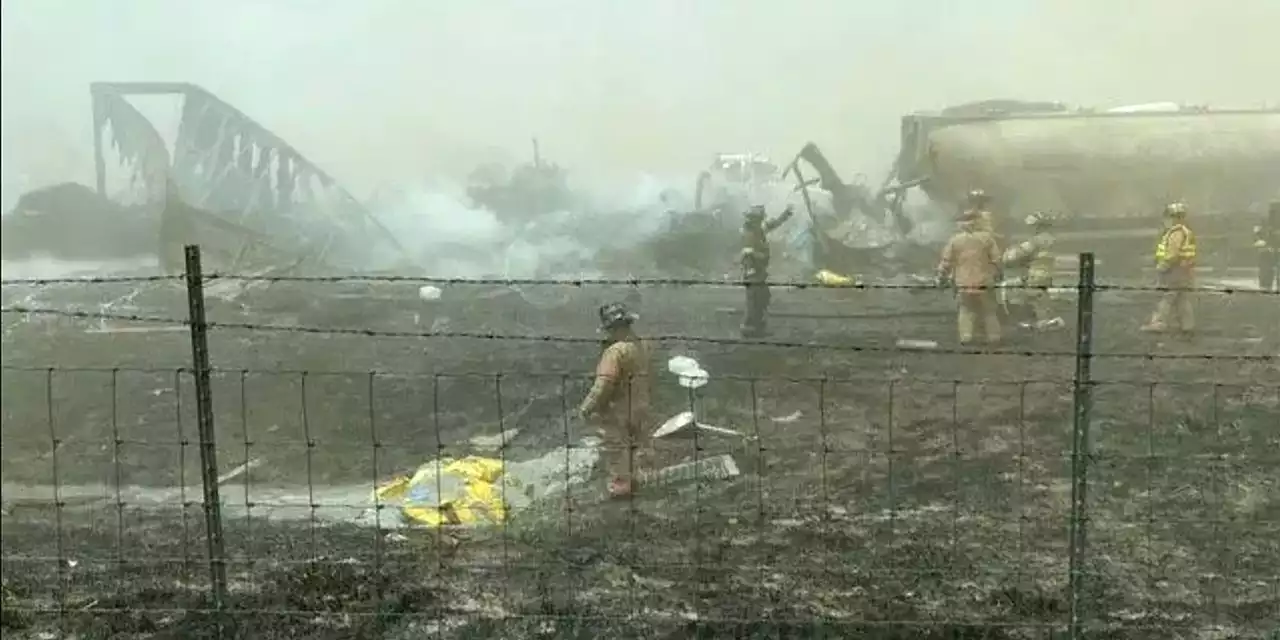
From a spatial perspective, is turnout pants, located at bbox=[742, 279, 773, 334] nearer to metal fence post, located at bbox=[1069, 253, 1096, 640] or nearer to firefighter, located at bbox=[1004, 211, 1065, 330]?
firefighter, located at bbox=[1004, 211, 1065, 330]

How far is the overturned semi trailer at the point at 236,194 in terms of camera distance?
492 inches

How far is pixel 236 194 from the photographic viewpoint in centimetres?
1329

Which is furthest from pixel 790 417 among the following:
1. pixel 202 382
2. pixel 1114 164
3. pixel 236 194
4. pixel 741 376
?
pixel 236 194

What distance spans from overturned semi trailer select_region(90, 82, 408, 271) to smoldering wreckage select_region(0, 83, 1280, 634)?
0.02 metres

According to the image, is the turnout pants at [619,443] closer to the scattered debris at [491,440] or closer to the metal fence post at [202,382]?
the scattered debris at [491,440]

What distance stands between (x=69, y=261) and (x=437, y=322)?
3890mm

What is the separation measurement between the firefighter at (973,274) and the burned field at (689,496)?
28 centimetres

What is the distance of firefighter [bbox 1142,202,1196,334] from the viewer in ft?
30.2

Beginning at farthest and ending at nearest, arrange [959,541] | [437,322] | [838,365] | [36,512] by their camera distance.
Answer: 1. [437,322]
2. [838,365]
3. [36,512]
4. [959,541]

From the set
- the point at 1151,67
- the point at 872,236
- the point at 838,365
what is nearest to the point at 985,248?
the point at 838,365

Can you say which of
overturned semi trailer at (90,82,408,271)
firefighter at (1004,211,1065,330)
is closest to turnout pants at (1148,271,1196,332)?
firefighter at (1004,211,1065,330)

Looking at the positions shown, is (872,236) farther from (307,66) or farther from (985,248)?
(307,66)

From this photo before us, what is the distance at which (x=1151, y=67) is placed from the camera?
12.1m

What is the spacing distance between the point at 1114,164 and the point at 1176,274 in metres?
2.91
